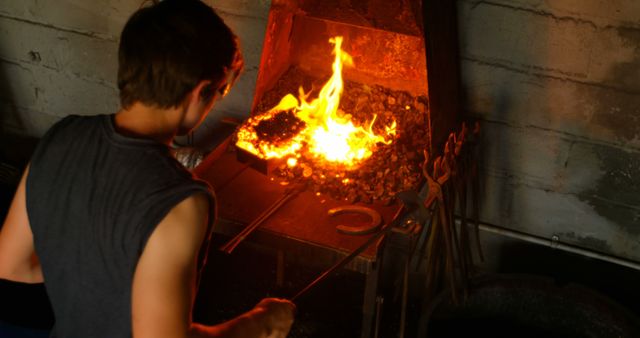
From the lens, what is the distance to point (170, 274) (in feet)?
4.63

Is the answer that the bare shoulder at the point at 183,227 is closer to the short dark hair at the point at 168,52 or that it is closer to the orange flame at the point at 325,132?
the short dark hair at the point at 168,52

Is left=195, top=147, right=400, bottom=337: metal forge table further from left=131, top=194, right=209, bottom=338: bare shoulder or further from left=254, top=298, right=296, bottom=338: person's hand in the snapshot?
left=131, top=194, right=209, bottom=338: bare shoulder

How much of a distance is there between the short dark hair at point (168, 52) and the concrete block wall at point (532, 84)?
1629 mm

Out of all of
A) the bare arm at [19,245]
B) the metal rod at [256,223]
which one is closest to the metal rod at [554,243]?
the metal rod at [256,223]

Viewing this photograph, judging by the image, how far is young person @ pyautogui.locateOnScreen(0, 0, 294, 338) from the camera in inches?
55.9

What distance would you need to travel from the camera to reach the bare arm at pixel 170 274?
1398mm

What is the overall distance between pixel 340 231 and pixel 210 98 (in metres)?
0.85

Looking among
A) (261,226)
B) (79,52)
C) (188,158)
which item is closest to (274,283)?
(188,158)

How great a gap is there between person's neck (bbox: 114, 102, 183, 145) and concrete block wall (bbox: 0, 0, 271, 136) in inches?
66.2

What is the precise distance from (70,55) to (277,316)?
8.53ft

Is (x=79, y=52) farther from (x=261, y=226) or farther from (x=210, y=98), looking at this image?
(x=210, y=98)

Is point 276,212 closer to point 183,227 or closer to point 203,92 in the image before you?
point 203,92

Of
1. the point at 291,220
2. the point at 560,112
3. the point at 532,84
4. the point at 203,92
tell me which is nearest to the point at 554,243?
the point at 560,112

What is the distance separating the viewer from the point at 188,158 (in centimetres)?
327
